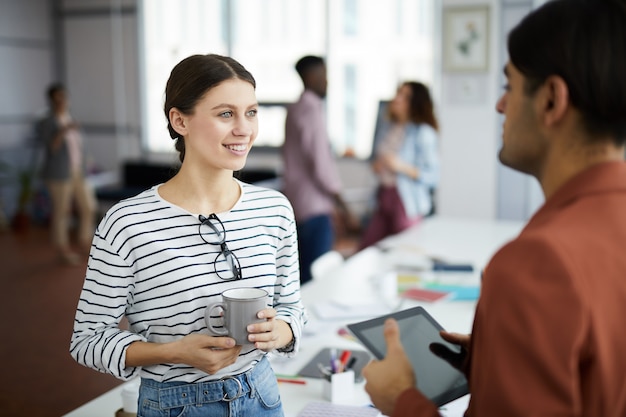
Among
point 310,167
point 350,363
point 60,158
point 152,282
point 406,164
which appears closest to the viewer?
point 152,282

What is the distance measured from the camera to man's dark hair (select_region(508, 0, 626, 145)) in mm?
844

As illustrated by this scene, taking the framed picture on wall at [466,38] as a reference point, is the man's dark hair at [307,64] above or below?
below

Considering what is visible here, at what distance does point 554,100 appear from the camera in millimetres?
879

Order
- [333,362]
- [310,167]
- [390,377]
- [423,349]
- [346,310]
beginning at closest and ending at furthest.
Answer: [390,377] → [423,349] → [333,362] → [346,310] → [310,167]

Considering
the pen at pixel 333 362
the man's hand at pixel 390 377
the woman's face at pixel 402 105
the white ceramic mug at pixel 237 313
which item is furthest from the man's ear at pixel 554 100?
the woman's face at pixel 402 105

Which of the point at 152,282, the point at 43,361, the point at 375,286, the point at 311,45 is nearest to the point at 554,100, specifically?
the point at 152,282

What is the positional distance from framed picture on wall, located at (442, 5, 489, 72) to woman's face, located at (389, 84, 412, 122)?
0.58m

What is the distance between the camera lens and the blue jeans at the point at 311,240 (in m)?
3.81

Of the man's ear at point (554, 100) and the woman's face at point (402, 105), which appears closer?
the man's ear at point (554, 100)

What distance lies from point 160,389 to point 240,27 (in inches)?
294

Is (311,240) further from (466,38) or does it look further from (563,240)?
(563,240)

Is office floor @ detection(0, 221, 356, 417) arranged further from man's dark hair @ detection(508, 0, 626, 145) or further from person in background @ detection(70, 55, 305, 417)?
man's dark hair @ detection(508, 0, 626, 145)

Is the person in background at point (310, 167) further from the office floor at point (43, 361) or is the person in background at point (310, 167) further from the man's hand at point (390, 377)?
the man's hand at point (390, 377)

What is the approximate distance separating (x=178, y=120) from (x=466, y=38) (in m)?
3.62
